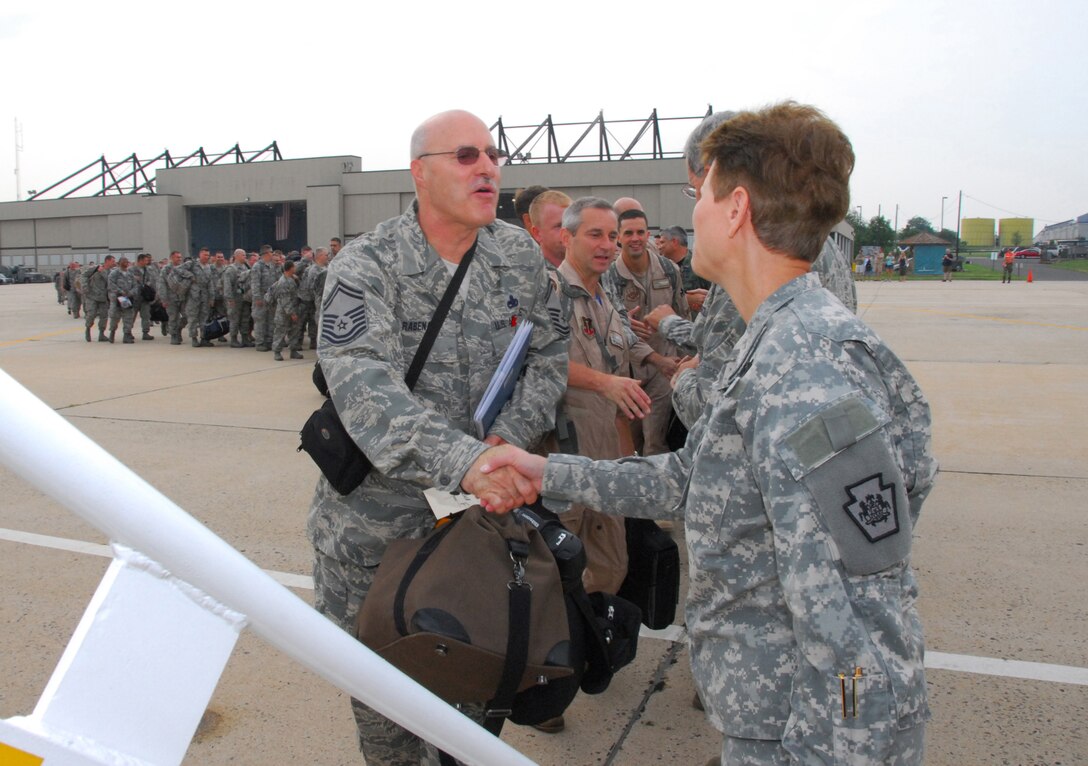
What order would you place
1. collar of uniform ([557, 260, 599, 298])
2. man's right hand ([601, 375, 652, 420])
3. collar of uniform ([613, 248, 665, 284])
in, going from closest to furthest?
man's right hand ([601, 375, 652, 420]), collar of uniform ([557, 260, 599, 298]), collar of uniform ([613, 248, 665, 284])

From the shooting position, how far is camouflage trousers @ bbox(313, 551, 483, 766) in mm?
2256

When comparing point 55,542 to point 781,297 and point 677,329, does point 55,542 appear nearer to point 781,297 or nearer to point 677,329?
point 677,329

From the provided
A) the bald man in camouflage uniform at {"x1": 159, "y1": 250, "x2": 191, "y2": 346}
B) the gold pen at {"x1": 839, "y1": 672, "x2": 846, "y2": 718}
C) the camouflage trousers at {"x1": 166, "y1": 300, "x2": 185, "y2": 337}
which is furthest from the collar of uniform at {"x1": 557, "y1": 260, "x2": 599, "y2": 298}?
the camouflage trousers at {"x1": 166, "y1": 300, "x2": 185, "y2": 337}

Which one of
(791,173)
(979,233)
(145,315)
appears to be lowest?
(145,315)

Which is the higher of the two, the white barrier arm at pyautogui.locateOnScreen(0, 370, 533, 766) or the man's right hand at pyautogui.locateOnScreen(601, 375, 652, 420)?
the white barrier arm at pyautogui.locateOnScreen(0, 370, 533, 766)

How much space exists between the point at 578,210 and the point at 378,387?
2.18 meters

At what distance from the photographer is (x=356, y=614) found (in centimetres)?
226

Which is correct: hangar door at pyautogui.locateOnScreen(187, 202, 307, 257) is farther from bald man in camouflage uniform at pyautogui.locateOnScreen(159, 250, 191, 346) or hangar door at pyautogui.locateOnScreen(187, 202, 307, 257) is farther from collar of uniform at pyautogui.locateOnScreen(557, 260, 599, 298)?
collar of uniform at pyautogui.locateOnScreen(557, 260, 599, 298)

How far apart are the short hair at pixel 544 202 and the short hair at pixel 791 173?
→ 296cm

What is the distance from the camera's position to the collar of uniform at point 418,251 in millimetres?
2238

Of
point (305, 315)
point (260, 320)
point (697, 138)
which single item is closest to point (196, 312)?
point (260, 320)

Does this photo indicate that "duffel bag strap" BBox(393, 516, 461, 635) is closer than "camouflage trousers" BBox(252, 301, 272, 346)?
Yes

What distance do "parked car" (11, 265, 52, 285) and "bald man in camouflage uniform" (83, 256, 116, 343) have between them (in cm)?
3127

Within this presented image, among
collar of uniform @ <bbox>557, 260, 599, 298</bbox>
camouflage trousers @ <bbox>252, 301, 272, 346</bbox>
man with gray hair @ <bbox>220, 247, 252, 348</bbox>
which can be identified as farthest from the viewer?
man with gray hair @ <bbox>220, 247, 252, 348</bbox>
